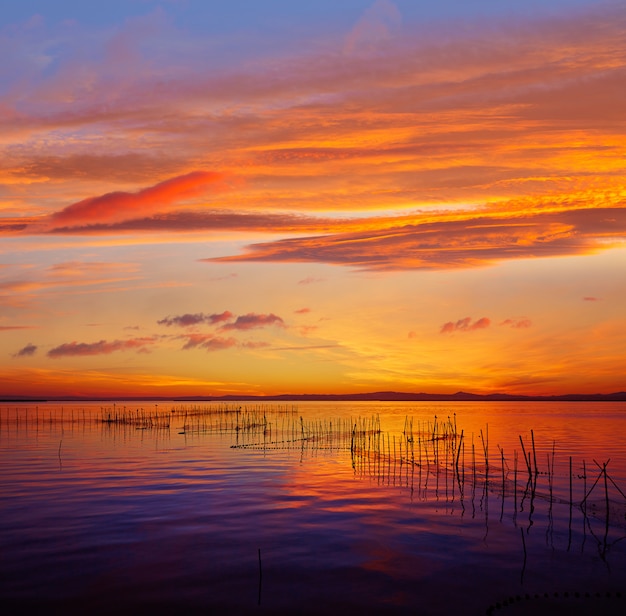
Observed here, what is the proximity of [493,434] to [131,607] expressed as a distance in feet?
193

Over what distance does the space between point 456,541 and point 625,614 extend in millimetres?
6190

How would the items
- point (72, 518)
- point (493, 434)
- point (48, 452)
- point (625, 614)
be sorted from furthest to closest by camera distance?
point (493, 434), point (48, 452), point (72, 518), point (625, 614)

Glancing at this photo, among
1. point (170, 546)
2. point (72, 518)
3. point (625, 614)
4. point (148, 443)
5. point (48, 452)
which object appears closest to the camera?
point (625, 614)

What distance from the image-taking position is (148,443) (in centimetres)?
5384

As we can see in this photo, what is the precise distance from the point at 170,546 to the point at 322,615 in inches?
248

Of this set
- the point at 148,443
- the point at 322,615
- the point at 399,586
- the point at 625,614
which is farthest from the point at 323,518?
the point at 148,443

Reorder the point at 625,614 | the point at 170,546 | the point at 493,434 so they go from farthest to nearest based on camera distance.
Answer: the point at 493,434
the point at 170,546
the point at 625,614

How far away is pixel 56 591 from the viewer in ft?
48.2

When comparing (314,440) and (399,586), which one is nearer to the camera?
(399,586)

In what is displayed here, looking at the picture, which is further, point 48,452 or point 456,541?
point 48,452

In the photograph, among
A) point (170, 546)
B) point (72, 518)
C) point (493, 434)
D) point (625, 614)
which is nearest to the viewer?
point (625, 614)

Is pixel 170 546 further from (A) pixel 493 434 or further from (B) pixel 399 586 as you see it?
(A) pixel 493 434

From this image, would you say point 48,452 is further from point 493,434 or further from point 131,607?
point 493,434

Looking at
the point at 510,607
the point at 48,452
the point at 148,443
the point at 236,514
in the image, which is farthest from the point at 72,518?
the point at 148,443
